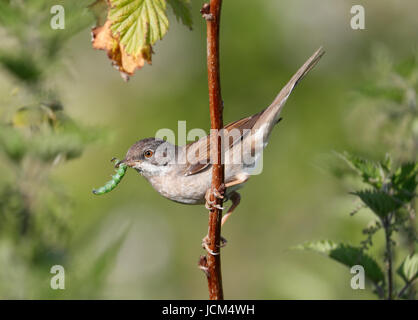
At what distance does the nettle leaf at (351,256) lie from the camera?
112 inches

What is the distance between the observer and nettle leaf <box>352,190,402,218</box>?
2.76 meters

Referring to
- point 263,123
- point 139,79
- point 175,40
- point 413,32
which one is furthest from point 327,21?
point 263,123

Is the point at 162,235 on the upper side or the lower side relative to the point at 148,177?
upper

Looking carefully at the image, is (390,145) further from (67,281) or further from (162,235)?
(162,235)

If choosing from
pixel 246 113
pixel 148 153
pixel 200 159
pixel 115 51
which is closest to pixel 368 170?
pixel 200 159

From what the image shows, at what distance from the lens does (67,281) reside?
286 cm

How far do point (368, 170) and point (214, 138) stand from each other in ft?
3.53

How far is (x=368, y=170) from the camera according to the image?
2.90m

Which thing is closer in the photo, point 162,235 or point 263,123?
point 263,123

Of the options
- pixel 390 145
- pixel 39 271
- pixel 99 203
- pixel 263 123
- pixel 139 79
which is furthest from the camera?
pixel 139 79

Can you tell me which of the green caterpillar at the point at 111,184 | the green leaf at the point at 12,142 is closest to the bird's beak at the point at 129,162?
the green caterpillar at the point at 111,184
